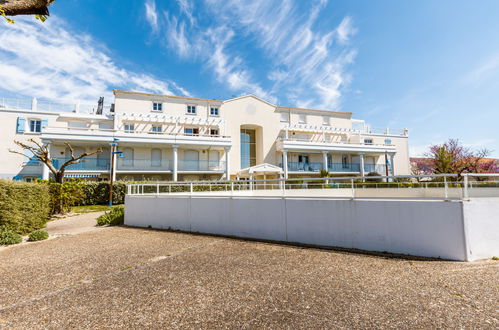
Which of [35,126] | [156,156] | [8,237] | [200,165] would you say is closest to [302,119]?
[200,165]

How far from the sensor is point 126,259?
6.25m

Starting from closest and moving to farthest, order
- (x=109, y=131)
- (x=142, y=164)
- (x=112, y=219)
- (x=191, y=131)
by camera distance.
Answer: (x=112, y=219) → (x=109, y=131) → (x=142, y=164) → (x=191, y=131)

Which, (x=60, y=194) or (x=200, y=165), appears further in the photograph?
(x=200, y=165)

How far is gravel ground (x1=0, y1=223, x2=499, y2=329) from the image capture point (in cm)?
334

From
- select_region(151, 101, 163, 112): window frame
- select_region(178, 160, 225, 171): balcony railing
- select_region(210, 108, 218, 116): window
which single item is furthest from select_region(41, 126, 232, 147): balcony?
select_region(210, 108, 218, 116): window

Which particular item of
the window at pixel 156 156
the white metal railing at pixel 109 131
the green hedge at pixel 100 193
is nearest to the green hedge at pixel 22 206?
the green hedge at pixel 100 193

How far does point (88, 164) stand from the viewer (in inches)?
865

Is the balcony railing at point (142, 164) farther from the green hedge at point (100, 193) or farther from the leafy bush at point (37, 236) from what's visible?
the leafy bush at point (37, 236)

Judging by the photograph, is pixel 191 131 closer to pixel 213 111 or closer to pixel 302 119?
pixel 213 111

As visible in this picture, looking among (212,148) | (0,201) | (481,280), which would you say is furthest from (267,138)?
(481,280)

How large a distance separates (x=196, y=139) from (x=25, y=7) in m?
21.6

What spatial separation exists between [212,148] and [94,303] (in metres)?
22.6

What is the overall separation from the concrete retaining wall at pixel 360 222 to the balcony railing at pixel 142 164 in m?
15.2

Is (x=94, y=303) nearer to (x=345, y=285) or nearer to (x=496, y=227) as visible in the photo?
(x=345, y=285)
